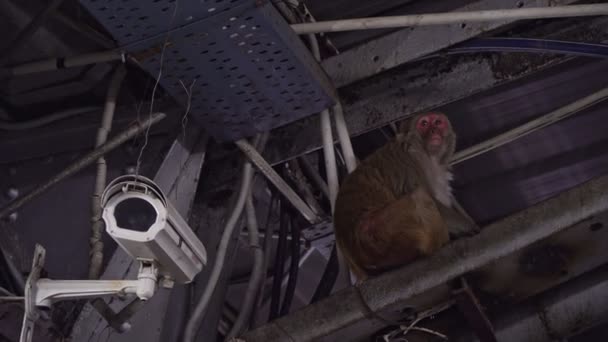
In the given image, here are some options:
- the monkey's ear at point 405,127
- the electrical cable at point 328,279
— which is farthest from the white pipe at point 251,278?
the monkey's ear at point 405,127

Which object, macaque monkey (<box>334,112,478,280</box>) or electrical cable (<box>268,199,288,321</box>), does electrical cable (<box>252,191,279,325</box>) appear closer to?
electrical cable (<box>268,199,288,321</box>)

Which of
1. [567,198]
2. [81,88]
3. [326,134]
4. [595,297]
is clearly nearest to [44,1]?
[81,88]

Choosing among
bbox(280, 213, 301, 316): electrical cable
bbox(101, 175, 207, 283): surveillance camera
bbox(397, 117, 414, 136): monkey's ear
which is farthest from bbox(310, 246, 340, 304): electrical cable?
bbox(101, 175, 207, 283): surveillance camera

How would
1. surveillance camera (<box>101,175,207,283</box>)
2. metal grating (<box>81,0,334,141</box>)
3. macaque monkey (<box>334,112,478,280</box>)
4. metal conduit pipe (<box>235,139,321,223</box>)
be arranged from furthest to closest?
metal conduit pipe (<box>235,139,321,223</box>) < macaque monkey (<box>334,112,478,280</box>) < metal grating (<box>81,0,334,141</box>) < surveillance camera (<box>101,175,207,283</box>)

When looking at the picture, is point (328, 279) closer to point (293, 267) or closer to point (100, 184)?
point (293, 267)

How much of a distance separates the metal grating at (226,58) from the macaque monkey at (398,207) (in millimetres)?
290

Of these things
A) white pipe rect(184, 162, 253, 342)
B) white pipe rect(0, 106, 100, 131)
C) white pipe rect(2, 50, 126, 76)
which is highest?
white pipe rect(0, 106, 100, 131)

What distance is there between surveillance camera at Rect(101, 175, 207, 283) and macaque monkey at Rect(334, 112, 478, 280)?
0.71 meters

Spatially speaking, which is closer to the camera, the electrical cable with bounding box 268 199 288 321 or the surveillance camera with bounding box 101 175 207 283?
the surveillance camera with bounding box 101 175 207 283

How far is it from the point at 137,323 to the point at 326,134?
0.77 meters

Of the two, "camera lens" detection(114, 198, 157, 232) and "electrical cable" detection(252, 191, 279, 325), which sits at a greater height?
"electrical cable" detection(252, 191, 279, 325)

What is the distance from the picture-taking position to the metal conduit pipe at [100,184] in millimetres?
2053

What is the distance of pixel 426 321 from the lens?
6.77 ft

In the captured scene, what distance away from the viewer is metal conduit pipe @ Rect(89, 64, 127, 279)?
205 cm
